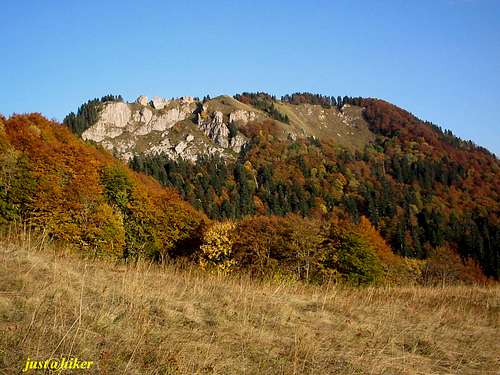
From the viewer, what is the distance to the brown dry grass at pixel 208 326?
3.94m

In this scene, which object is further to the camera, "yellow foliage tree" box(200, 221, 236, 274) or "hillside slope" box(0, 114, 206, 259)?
"yellow foliage tree" box(200, 221, 236, 274)

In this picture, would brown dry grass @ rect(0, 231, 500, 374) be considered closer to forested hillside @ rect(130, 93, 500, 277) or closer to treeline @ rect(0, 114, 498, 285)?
treeline @ rect(0, 114, 498, 285)

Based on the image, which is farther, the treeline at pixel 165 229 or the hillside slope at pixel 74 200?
the treeline at pixel 165 229

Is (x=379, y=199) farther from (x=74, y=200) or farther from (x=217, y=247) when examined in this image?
(x=74, y=200)

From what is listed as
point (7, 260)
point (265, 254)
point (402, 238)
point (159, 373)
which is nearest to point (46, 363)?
point (159, 373)

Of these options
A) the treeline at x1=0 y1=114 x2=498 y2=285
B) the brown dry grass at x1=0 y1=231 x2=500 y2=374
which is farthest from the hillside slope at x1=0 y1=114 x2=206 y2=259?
the brown dry grass at x1=0 y1=231 x2=500 y2=374

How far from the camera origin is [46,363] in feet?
11.1

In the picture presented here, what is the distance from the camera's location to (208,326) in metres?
5.34

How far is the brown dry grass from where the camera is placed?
3940mm

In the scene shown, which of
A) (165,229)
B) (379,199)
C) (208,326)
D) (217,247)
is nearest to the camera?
(208,326)

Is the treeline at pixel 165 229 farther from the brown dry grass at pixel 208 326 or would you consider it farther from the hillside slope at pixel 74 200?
the brown dry grass at pixel 208 326

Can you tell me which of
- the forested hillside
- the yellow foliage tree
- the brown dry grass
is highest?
the forested hillside

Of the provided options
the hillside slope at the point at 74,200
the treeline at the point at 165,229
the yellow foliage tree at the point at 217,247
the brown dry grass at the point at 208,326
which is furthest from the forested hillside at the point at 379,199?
the brown dry grass at the point at 208,326

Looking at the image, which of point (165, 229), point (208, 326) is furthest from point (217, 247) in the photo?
point (208, 326)
